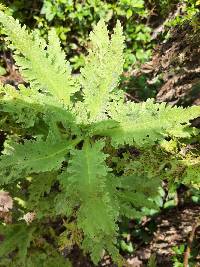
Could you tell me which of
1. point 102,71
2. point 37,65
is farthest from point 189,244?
point 37,65

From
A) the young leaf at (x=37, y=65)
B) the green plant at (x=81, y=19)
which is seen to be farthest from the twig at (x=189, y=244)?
the young leaf at (x=37, y=65)

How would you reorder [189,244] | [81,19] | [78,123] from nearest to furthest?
1. [78,123]
2. [189,244]
3. [81,19]

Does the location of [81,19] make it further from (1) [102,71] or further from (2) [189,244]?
(2) [189,244]

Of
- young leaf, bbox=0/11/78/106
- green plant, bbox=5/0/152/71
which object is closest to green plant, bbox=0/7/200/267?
young leaf, bbox=0/11/78/106

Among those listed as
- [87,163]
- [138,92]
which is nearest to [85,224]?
[87,163]

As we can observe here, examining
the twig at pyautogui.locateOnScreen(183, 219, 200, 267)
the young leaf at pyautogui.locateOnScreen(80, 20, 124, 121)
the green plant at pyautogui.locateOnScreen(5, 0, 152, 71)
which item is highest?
the green plant at pyautogui.locateOnScreen(5, 0, 152, 71)

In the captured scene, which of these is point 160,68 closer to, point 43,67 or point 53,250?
point 43,67

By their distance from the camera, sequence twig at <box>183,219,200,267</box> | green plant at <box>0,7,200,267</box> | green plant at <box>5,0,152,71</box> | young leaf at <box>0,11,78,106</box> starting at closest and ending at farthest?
green plant at <box>0,7,200,267</box>, young leaf at <box>0,11,78,106</box>, twig at <box>183,219,200,267</box>, green plant at <box>5,0,152,71</box>

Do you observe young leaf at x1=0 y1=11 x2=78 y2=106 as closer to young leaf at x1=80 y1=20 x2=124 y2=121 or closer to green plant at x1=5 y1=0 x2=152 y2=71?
young leaf at x1=80 y1=20 x2=124 y2=121

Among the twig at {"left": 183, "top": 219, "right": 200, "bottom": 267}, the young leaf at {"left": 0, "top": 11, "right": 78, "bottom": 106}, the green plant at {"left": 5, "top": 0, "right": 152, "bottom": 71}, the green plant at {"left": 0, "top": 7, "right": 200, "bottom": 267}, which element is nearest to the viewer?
the green plant at {"left": 0, "top": 7, "right": 200, "bottom": 267}

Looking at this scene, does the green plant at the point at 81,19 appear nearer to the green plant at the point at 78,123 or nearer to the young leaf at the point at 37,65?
the green plant at the point at 78,123

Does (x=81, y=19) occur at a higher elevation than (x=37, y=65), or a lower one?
higher
